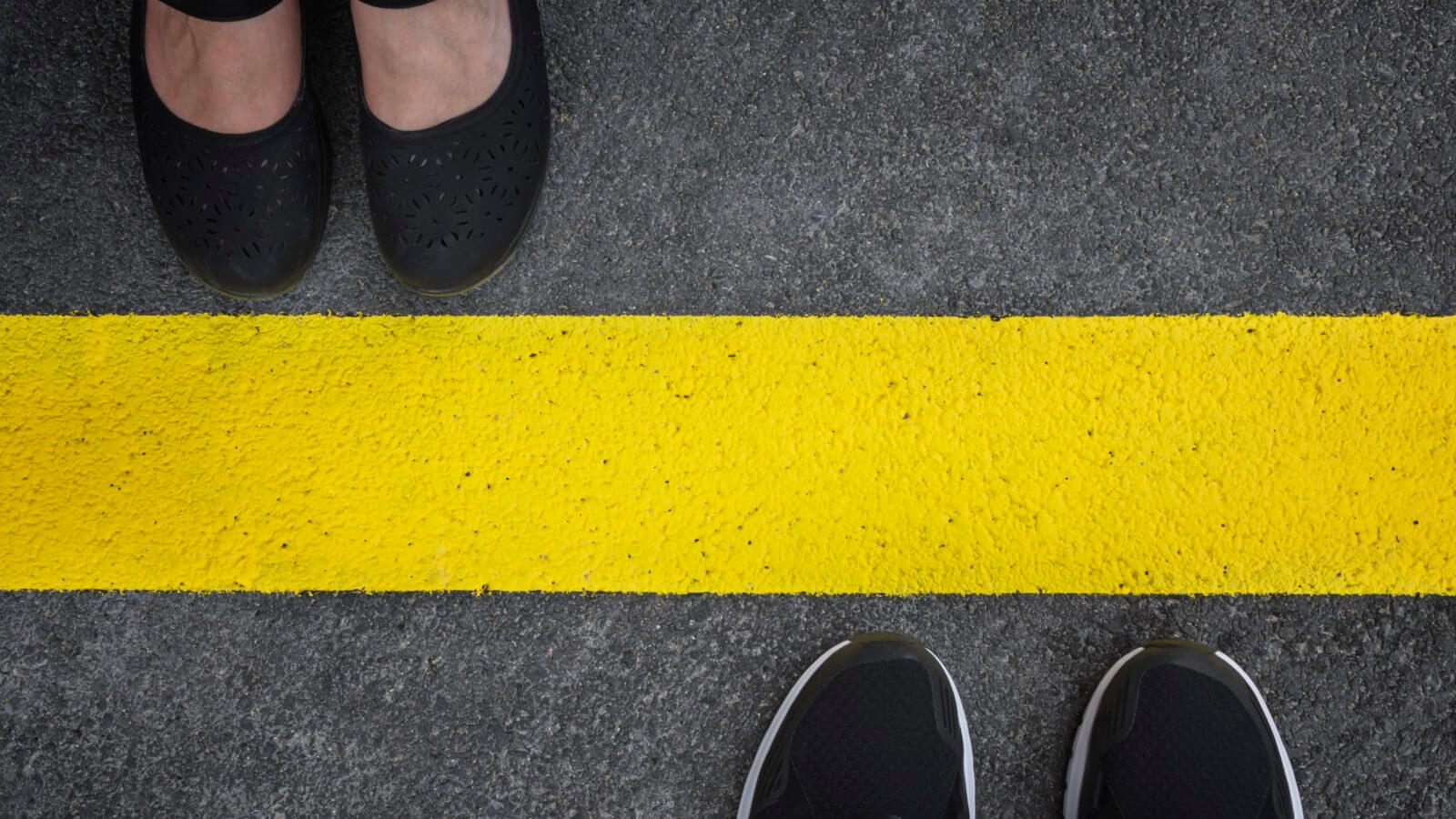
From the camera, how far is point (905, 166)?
141 centimetres

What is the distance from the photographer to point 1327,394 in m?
1.36

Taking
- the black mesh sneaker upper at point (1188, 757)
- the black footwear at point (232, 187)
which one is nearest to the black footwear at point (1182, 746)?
the black mesh sneaker upper at point (1188, 757)

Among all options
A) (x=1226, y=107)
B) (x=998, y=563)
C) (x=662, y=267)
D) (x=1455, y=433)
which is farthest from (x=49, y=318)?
(x=1455, y=433)

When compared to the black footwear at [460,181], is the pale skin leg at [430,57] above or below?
above

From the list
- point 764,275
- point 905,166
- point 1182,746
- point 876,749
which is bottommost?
point 876,749

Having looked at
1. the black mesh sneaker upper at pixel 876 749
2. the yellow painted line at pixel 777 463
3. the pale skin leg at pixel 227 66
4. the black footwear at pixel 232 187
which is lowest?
the black mesh sneaker upper at pixel 876 749

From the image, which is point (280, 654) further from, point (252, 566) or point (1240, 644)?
point (1240, 644)

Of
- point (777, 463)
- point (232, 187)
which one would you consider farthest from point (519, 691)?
point (232, 187)

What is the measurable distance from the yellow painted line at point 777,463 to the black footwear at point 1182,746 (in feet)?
0.49

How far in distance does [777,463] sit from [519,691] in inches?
→ 23.3

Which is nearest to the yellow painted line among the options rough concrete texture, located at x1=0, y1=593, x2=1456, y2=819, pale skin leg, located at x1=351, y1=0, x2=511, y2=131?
rough concrete texture, located at x1=0, y1=593, x2=1456, y2=819

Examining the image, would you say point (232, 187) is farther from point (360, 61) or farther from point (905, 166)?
point (905, 166)

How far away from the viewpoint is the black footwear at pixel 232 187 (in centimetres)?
130

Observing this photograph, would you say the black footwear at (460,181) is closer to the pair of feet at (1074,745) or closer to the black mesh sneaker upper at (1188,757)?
the pair of feet at (1074,745)
